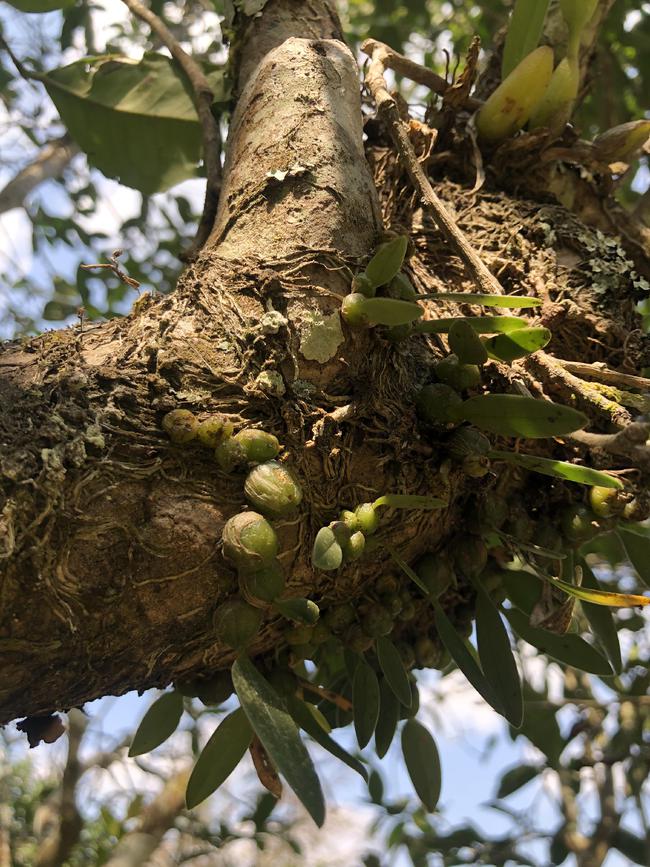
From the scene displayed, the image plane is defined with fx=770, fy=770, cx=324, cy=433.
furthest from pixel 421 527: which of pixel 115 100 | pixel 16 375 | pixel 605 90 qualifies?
pixel 605 90

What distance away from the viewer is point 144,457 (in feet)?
2.89

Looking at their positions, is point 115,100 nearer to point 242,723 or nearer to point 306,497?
point 306,497

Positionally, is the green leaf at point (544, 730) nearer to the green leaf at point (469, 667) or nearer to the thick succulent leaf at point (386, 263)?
the green leaf at point (469, 667)

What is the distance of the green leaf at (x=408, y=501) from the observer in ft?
3.18

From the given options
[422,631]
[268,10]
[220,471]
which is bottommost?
[422,631]

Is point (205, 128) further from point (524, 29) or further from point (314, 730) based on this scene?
point (314, 730)

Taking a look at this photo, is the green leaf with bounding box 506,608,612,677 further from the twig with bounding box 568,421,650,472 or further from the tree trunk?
the twig with bounding box 568,421,650,472

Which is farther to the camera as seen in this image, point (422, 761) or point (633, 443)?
point (422, 761)

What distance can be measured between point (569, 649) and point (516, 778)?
1.36m

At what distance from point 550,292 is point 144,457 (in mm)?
726

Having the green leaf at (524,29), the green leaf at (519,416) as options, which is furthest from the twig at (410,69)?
the green leaf at (519,416)

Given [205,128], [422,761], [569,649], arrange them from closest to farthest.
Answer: [569,649] → [422,761] → [205,128]

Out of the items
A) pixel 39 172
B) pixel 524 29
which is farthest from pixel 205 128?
pixel 39 172

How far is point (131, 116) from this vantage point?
1.90 meters
